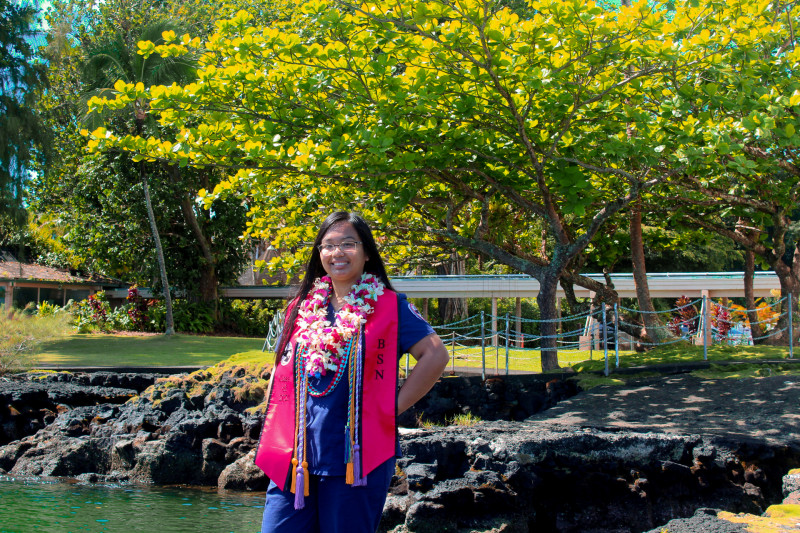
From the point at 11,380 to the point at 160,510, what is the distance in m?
6.88

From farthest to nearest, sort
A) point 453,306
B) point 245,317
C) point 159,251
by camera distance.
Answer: point 245,317, point 453,306, point 159,251

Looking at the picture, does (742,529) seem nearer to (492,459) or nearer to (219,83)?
(492,459)

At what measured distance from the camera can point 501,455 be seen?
20.6 ft

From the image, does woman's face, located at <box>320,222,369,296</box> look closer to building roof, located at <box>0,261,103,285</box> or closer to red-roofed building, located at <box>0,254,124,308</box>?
red-roofed building, located at <box>0,254,124,308</box>

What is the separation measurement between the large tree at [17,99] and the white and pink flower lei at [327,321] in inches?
743

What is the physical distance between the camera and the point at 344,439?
266cm

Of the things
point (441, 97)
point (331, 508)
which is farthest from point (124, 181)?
point (331, 508)

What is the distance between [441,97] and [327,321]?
6.85 metres

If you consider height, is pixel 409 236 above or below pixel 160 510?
above

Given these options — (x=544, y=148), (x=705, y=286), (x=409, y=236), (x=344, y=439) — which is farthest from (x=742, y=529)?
(x=705, y=286)

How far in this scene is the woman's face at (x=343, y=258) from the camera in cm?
299

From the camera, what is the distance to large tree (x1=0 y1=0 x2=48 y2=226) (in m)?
18.9

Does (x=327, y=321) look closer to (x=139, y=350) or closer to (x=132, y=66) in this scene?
(x=139, y=350)

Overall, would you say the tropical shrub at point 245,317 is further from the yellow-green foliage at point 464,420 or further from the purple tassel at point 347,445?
the purple tassel at point 347,445
